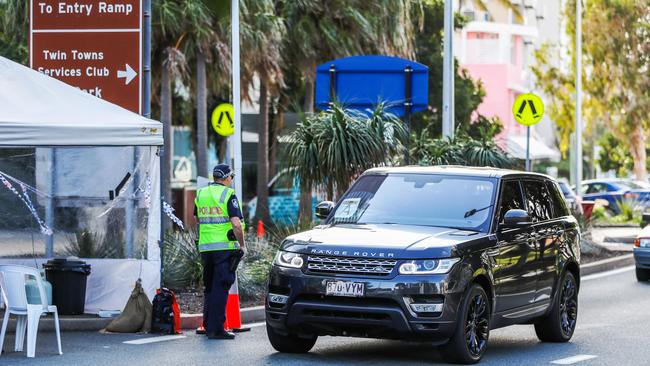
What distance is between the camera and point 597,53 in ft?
181

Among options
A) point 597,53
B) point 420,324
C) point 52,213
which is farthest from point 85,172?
A: point 597,53

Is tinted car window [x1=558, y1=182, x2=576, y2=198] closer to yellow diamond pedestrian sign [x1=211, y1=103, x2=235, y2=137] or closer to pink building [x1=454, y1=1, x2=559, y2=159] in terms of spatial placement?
yellow diamond pedestrian sign [x1=211, y1=103, x2=235, y2=137]

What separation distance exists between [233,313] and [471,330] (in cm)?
352

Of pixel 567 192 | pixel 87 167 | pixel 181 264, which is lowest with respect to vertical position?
pixel 181 264

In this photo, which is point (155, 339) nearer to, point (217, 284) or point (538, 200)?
point (217, 284)

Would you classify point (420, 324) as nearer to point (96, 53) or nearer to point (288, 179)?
point (96, 53)

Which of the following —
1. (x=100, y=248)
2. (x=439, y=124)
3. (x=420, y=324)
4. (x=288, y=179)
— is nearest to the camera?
(x=420, y=324)

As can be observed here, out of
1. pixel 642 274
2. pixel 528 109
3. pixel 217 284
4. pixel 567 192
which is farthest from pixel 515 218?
pixel 567 192

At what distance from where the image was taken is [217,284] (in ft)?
43.7

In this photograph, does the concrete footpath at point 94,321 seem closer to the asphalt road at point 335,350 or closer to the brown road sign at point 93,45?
the asphalt road at point 335,350

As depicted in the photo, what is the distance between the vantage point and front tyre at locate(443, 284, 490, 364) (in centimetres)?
1116

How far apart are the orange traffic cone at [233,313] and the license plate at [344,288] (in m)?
3.07

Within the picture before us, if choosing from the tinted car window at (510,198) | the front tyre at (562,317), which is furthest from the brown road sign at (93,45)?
the front tyre at (562,317)

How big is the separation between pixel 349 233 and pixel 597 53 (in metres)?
45.4
